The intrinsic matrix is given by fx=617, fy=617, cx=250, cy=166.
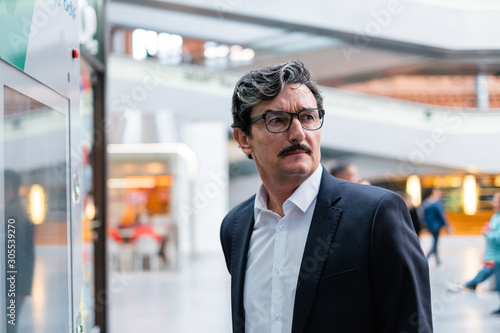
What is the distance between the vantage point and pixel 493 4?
55.5 feet

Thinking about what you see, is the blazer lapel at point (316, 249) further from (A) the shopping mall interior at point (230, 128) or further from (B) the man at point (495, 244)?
(B) the man at point (495, 244)

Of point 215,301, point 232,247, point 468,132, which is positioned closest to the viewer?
point 232,247

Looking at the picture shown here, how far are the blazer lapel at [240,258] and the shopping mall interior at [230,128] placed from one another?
2.48 metres

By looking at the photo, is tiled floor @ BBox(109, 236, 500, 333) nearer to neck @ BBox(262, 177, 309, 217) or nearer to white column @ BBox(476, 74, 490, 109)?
neck @ BBox(262, 177, 309, 217)

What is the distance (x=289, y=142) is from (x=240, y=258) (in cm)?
43

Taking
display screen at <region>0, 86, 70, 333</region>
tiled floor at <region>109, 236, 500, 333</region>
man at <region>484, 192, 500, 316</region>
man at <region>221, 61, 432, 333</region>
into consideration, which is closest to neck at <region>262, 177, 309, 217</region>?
man at <region>221, 61, 432, 333</region>

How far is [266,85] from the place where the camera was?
69.4 inches

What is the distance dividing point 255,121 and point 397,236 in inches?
21.1

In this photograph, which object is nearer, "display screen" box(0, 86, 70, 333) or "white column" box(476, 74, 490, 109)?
"display screen" box(0, 86, 70, 333)

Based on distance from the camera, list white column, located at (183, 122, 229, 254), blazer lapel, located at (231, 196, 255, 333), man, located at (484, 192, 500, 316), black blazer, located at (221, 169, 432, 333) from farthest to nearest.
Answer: white column, located at (183, 122, 229, 254)
man, located at (484, 192, 500, 316)
blazer lapel, located at (231, 196, 255, 333)
black blazer, located at (221, 169, 432, 333)

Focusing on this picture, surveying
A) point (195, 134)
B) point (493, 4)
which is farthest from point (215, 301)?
point (493, 4)

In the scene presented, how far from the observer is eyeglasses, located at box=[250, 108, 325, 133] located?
1744 mm

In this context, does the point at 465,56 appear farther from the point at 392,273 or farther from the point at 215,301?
the point at 392,273

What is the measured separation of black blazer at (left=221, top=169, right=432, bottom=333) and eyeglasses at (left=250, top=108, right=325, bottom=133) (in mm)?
227
